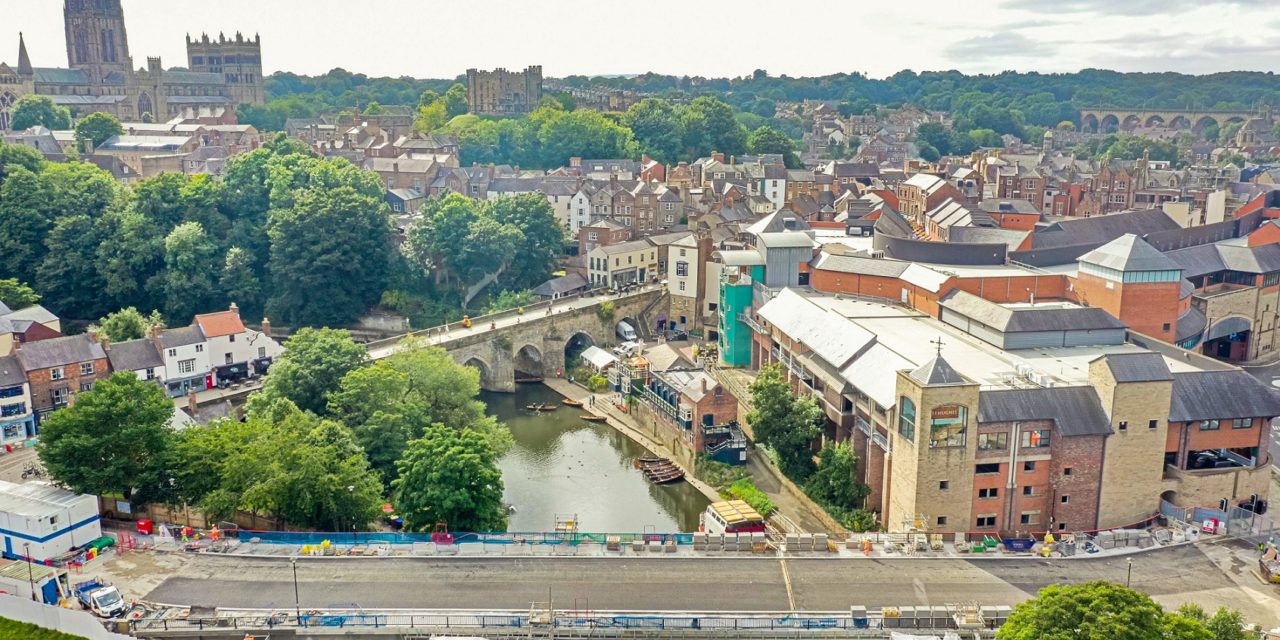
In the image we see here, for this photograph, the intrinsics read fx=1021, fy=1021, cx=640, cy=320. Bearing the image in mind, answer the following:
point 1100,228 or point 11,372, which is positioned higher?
point 1100,228

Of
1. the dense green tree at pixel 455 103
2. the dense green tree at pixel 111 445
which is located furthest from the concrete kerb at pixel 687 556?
the dense green tree at pixel 455 103

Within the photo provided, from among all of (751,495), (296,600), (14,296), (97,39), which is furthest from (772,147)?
(97,39)

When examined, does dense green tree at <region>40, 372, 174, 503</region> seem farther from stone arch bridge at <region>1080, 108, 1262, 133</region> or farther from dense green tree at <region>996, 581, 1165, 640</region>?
stone arch bridge at <region>1080, 108, 1262, 133</region>

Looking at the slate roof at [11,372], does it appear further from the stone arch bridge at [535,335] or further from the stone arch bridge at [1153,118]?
the stone arch bridge at [1153,118]

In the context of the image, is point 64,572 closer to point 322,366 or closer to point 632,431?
point 322,366

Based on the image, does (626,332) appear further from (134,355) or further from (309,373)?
(134,355)

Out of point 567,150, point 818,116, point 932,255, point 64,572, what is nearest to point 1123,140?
point 818,116
